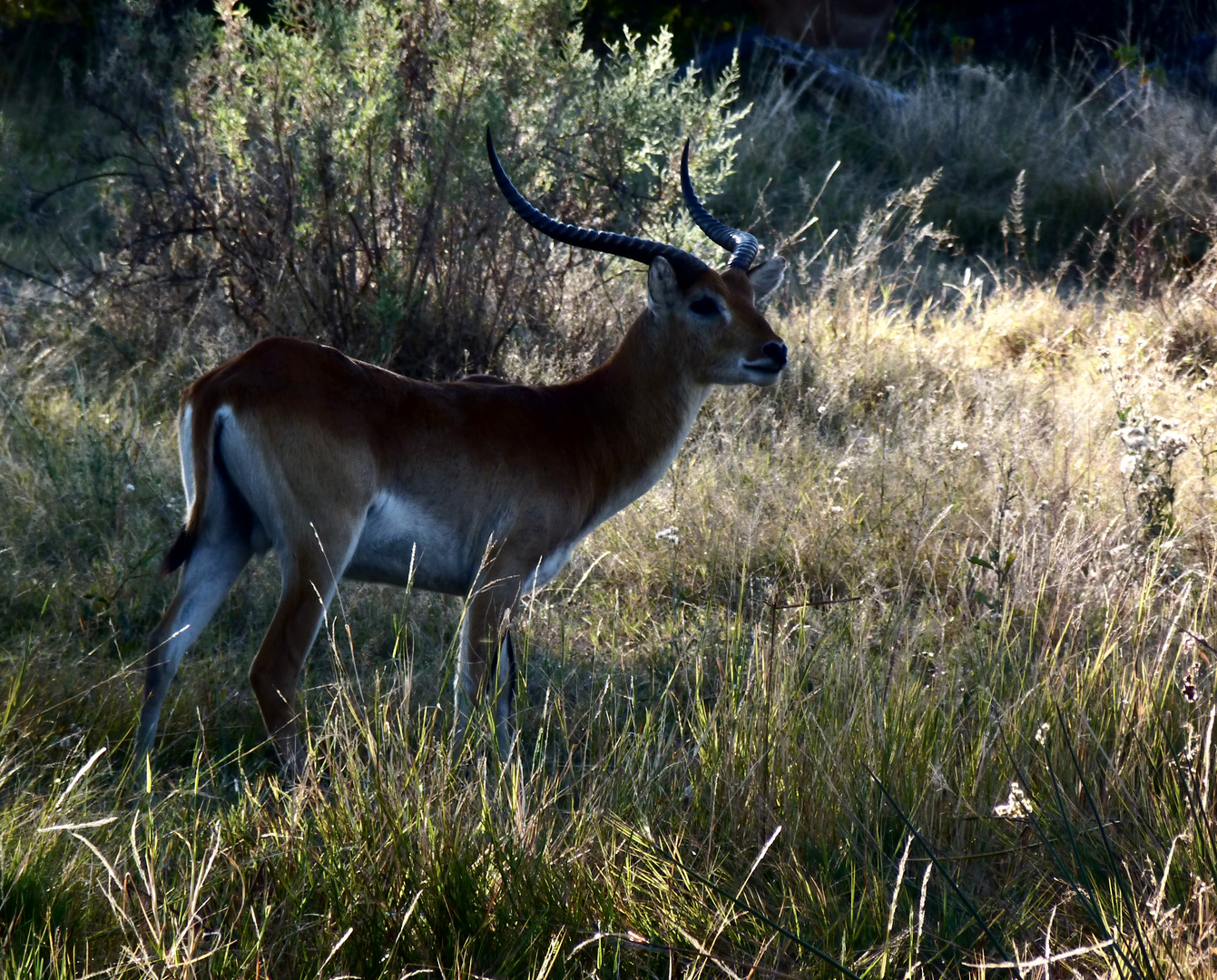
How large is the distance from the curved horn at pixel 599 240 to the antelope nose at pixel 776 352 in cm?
41

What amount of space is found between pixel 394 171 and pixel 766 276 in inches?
97.8

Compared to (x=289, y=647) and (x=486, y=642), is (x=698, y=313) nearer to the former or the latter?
(x=486, y=642)

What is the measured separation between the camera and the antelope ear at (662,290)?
486 centimetres

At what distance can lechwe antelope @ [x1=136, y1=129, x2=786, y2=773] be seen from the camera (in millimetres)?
4000

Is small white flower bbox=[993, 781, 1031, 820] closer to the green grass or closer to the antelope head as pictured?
the green grass

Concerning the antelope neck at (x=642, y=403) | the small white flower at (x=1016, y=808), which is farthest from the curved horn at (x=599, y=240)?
the small white flower at (x=1016, y=808)

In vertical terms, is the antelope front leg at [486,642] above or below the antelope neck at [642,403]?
below

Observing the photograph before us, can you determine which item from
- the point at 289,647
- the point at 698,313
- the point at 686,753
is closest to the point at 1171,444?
the point at 698,313

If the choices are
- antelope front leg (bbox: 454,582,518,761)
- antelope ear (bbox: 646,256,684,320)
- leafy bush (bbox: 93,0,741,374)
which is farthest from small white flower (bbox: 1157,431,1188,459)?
leafy bush (bbox: 93,0,741,374)

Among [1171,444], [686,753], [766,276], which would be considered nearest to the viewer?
[686,753]

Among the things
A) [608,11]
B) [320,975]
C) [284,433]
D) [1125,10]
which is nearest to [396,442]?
[284,433]

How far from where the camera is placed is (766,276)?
5.29 meters

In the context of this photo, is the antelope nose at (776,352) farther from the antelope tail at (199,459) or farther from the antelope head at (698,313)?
the antelope tail at (199,459)

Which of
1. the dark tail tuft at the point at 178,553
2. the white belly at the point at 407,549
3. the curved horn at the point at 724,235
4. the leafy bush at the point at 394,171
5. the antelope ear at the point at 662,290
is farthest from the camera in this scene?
the leafy bush at the point at 394,171
